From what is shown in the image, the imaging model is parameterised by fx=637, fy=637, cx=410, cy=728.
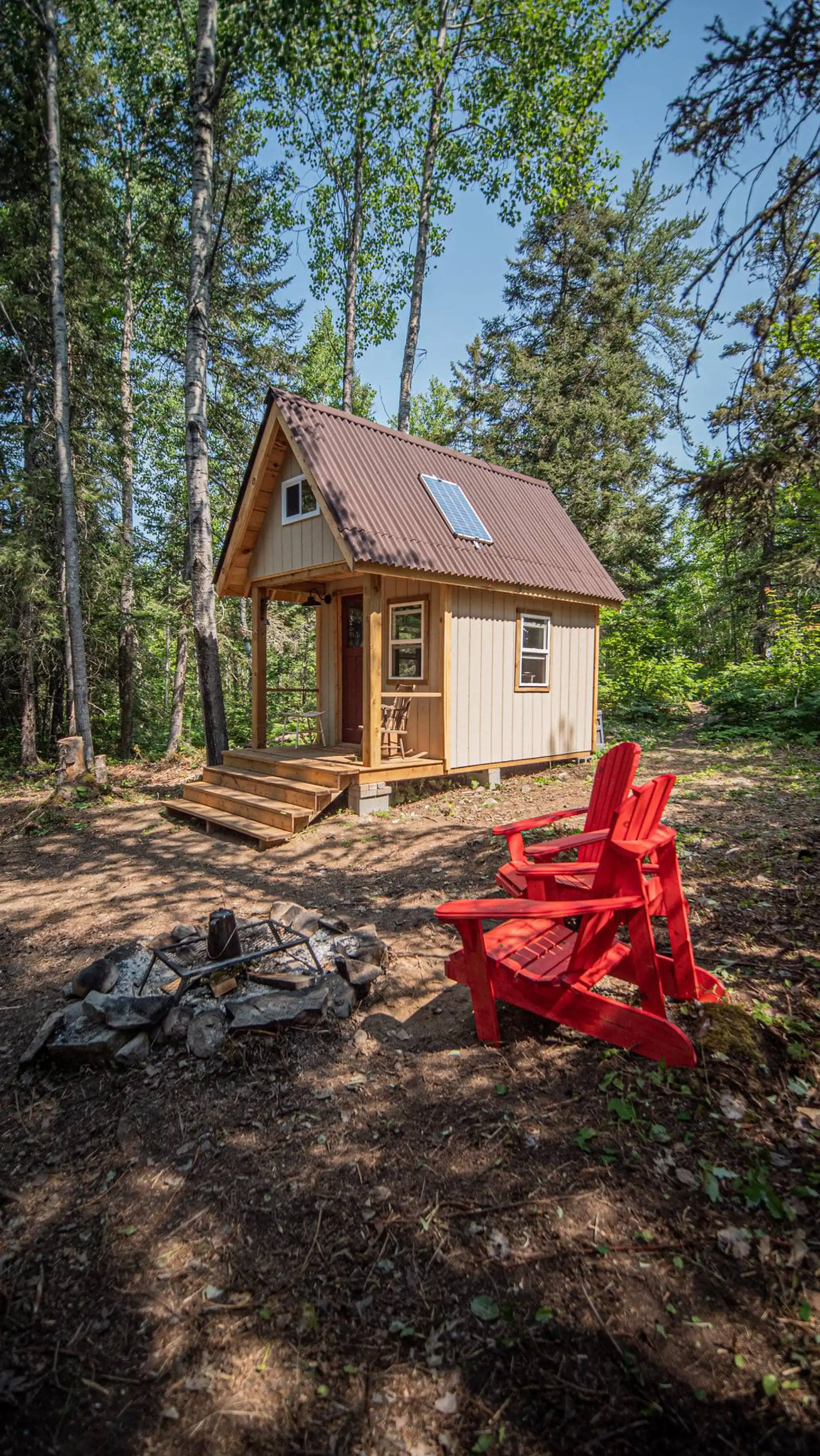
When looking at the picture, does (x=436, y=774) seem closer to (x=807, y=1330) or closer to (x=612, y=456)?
(x=807, y=1330)

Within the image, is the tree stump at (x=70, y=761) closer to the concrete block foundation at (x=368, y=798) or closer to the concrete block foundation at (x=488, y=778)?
the concrete block foundation at (x=368, y=798)

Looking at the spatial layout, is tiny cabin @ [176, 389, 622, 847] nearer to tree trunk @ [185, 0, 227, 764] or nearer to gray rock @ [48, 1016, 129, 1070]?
tree trunk @ [185, 0, 227, 764]

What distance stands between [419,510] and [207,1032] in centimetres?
773

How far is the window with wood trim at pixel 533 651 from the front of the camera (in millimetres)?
10516

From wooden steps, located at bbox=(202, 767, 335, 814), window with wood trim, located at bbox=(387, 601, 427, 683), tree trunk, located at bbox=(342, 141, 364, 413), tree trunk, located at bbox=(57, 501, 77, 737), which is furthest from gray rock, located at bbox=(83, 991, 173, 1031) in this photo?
tree trunk, located at bbox=(342, 141, 364, 413)

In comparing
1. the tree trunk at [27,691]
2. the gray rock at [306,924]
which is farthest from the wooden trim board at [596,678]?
the tree trunk at [27,691]

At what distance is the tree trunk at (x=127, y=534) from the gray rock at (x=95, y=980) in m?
11.0

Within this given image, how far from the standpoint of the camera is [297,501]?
9.77m

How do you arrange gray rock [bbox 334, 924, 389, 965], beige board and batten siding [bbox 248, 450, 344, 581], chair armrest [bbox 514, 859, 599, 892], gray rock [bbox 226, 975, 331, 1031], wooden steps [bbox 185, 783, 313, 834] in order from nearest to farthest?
1. chair armrest [bbox 514, 859, 599, 892]
2. gray rock [bbox 226, 975, 331, 1031]
3. gray rock [bbox 334, 924, 389, 965]
4. wooden steps [bbox 185, 783, 313, 834]
5. beige board and batten siding [bbox 248, 450, 344, 581]

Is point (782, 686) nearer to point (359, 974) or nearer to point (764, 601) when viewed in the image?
point (764, 601)

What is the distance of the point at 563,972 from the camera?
10.0 ft

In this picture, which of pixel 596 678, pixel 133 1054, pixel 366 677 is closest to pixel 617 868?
pixel 133 1054

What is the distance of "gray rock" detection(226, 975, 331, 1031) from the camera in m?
3.30

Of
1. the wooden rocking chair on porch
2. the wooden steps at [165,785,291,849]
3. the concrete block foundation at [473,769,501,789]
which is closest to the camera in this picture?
the wooden steps at [165,785,291,849]
